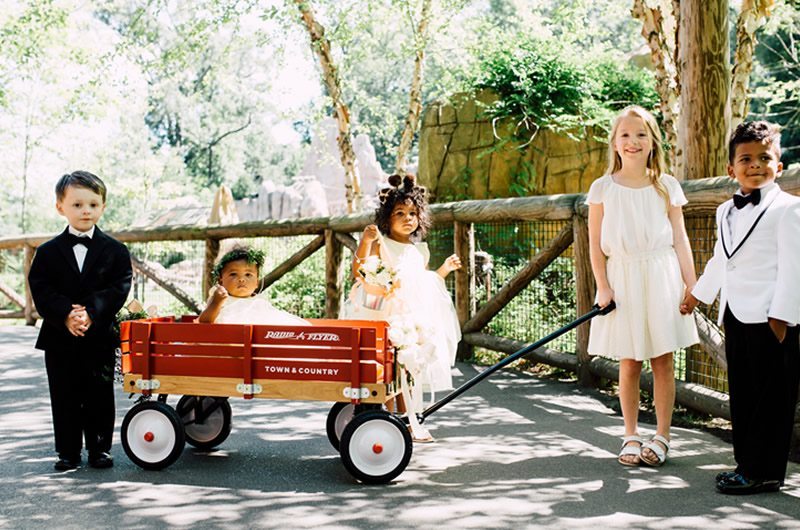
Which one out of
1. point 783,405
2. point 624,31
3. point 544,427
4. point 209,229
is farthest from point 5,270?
point 624,31

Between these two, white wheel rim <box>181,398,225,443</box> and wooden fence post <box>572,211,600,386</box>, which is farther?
wooden fence post <box>572,211,600,386</box>

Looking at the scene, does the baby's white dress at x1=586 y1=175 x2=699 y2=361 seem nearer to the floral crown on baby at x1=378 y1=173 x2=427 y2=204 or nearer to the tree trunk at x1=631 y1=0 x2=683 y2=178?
the floral crown on baby at x1=378 y1=173 x2=427 y2=204

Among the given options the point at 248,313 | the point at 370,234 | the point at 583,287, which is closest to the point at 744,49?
the point at 583,287

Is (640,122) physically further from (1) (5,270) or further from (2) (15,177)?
(2) (15,177)

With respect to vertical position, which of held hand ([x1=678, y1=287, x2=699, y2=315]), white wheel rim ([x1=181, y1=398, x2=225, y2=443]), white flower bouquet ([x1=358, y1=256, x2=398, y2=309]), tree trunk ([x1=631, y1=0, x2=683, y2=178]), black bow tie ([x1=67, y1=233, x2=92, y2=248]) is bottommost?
white wheel rim ([x1=181, y1=398, x2=225, y2=443])

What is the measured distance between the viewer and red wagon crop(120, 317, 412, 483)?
12.0ft

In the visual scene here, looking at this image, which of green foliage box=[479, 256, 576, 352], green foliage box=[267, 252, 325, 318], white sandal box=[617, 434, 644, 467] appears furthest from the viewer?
green foliage box=[267, 252, 325, 318]

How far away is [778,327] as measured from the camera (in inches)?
130

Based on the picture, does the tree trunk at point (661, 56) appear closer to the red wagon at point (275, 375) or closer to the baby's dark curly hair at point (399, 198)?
the baby's dark curly hair at point (399, 198)

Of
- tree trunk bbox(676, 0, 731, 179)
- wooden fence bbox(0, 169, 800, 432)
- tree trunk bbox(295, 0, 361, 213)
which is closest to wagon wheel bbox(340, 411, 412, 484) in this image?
wooden fence bbox(0, 169, 800, 432)

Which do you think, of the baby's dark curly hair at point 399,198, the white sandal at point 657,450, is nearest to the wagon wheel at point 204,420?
the baby's dark curly hair at point 399,198

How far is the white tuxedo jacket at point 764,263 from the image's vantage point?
3.25 meters

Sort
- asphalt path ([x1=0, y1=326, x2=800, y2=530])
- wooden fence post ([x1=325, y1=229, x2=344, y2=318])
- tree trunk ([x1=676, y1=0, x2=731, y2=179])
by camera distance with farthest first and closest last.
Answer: wooden fence post ([x1=325, y1=229, x2=344, y2=318])
tree trunk ([x1=676, y1=0, x2=731, y2=179])
asphalt path ([x1=0, y1=326, x2=800, y2=530])

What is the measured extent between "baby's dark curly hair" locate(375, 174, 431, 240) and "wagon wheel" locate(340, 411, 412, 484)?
1.46 metres
